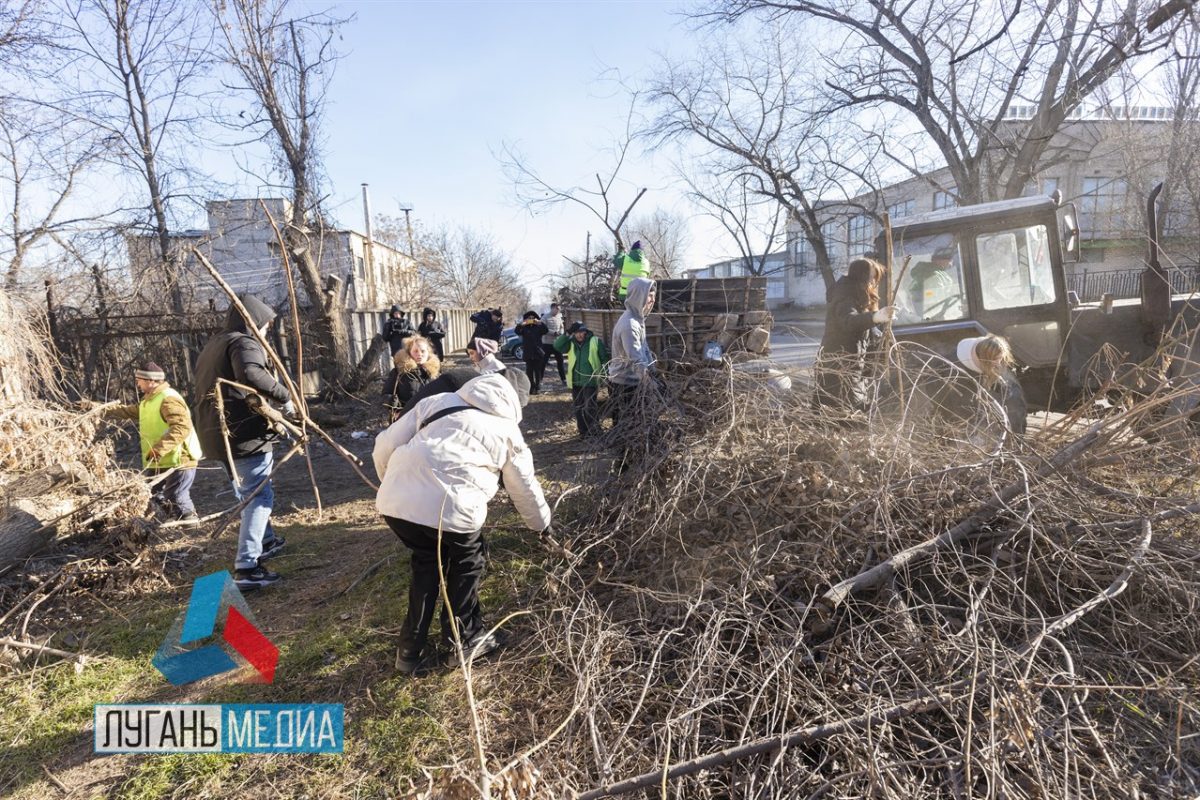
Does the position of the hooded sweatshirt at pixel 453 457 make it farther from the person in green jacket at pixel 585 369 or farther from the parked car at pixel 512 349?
the parked car at pixel 512 349

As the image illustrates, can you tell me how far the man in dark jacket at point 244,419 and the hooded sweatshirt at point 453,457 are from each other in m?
A: 1.48

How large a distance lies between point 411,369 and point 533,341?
6399 mm

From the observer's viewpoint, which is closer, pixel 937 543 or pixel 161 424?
pixel 937 543

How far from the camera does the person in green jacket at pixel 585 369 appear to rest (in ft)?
20.4

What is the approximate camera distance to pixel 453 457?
2.68 meters

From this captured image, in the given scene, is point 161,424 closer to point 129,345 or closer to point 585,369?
point 585,369

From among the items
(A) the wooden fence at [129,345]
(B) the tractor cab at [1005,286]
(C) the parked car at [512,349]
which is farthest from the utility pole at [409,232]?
(B) the tractor cab at [1005,286]

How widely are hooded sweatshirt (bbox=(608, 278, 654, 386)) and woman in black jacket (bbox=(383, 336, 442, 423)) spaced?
1.58 meters

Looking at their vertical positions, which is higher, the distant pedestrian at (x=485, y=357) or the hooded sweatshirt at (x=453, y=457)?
the distant pedestrian at (x=485, y=357)

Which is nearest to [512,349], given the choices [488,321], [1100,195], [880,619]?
[488,321]

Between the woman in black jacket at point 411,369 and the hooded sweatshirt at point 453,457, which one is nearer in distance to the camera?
the hooded sweatshirt at point 453,457

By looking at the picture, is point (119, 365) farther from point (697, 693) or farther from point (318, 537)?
point (697, 693)

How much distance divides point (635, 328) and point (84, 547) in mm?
4370

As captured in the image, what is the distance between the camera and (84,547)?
13.4 ft
